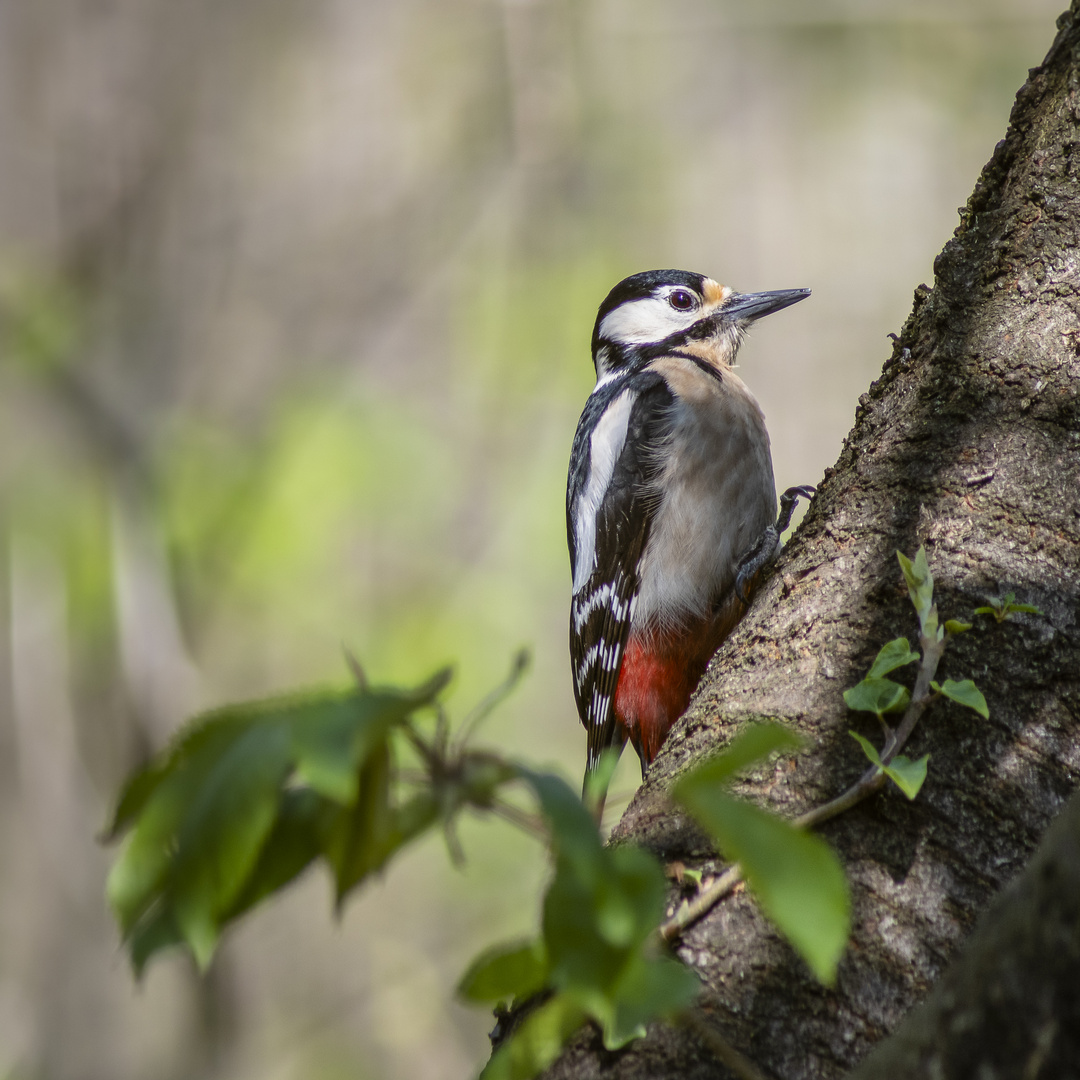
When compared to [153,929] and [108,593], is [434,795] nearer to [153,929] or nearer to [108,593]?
[153,929]

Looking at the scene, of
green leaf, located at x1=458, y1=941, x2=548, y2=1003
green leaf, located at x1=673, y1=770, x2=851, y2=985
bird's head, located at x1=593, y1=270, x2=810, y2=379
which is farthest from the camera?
bird's head, located at x1=593, y1=270, x2=810, y2=379

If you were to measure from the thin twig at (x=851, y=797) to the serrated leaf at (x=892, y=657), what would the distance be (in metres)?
0.02

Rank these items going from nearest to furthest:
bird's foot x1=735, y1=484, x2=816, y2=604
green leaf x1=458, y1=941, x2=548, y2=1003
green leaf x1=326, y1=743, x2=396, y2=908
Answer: green leaf x1=326, y1=743, x2=396, y2=908
green leaf x1=458, y1=941, x2=548, y2=1003
bird's foot x1=735, y1=484, x2=816, y2=604

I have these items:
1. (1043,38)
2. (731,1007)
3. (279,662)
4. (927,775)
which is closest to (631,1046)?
(731,1007)

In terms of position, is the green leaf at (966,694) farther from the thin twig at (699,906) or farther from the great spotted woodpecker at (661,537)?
the great spotted woodpecker at (661,537)

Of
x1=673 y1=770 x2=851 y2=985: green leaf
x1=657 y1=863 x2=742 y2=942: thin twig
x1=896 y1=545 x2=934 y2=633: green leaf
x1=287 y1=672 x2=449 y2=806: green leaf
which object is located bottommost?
x1=657 y1=863 x2=742 y2=942: thin twig

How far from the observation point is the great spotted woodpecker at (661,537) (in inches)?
119

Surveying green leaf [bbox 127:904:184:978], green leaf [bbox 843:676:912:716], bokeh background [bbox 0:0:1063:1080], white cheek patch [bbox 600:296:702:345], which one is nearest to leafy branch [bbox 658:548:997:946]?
green leaf [bbox 843:676:912:716]

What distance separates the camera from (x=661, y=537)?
3189 millimetres

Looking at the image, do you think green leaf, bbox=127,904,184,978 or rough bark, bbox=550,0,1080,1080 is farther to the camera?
rough bark, bbox=550,0,1080,1080

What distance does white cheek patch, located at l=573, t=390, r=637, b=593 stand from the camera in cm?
340

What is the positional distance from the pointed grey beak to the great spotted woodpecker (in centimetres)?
37

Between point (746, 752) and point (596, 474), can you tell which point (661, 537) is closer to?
point (596, 474)

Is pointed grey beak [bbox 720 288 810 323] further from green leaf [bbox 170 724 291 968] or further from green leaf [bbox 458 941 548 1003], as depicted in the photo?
green leaf [bbox 170 724 291 968]
